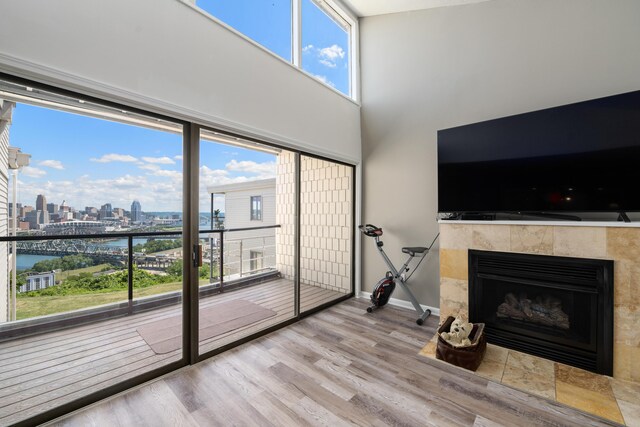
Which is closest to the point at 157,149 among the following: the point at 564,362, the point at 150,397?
the point at 150,397

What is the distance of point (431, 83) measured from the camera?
3420 millimetres

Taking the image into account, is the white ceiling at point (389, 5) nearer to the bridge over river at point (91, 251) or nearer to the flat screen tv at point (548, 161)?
the flat screen tv at point (548, 161)

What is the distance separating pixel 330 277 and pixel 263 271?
1.08 meters

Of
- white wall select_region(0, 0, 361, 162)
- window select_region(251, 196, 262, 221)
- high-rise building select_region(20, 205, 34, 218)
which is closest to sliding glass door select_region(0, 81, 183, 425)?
high-rise building select_region(20, 205, 34, 218)

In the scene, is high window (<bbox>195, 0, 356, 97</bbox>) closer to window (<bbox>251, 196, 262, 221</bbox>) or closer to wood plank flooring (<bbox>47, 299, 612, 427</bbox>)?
window (<bbox>251, 196, 262, 221</bbox>)

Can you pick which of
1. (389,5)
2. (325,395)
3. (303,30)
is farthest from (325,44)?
(325,395)

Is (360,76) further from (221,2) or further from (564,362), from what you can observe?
(564,362)

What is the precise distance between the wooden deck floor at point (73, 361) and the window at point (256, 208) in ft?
5.35

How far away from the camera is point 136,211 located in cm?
233

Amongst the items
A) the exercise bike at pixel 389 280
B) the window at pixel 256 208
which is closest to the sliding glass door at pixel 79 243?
the window at pixel 256 208

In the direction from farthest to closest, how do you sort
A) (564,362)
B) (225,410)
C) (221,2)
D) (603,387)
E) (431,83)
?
(431,83) < (221,2) < (564,362) < (603,387) < (225,410)

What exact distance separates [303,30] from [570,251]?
376 cm

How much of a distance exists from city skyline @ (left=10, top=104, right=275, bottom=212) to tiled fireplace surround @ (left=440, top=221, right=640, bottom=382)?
2.61 m

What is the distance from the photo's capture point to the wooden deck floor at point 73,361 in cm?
181
